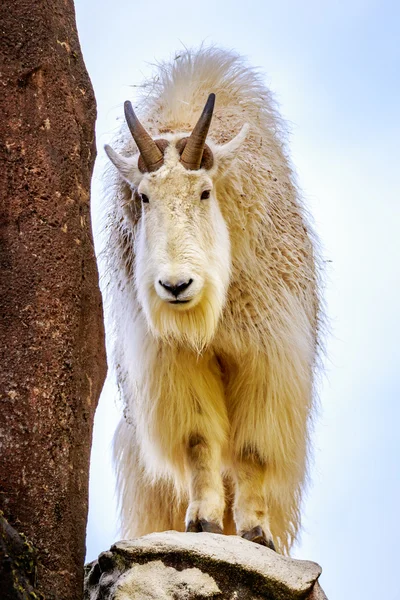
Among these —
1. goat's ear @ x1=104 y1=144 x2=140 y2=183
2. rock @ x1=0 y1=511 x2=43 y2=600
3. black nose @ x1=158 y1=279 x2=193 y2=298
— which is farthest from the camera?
goat's ear @ x1=104 y1=144 x2=140 y2=183

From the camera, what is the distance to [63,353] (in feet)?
14.2

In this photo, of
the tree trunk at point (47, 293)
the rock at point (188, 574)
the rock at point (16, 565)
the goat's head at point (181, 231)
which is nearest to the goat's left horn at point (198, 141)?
the goat's head at point (181, 231)

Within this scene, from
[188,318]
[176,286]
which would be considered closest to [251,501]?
[188,318]

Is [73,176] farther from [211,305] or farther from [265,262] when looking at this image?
[265,262]

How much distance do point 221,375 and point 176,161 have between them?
1.25 meters

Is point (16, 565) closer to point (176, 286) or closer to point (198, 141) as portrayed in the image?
point (176, 286)

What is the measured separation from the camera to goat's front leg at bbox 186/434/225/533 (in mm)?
5633

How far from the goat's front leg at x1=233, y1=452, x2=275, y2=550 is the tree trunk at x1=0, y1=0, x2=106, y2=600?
1.61 metres

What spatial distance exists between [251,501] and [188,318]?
3.53 ft

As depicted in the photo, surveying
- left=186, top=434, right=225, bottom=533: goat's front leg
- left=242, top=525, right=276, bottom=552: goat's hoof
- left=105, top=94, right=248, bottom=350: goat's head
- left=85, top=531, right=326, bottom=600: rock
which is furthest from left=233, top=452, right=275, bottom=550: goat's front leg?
left=85, top=531, right=326, bottom=600: rock

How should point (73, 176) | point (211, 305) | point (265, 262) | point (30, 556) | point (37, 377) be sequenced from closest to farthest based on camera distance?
point (30, 556), point (37, 377), point (73, 176), point (211, 305), point (265, 262)

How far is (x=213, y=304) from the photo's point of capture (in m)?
5.65

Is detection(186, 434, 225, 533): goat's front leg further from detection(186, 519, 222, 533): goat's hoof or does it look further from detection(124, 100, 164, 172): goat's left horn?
detection(124, 100, 164, 172): goat's left horn

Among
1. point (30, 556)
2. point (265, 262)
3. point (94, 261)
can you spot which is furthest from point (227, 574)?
point (265, 262)
